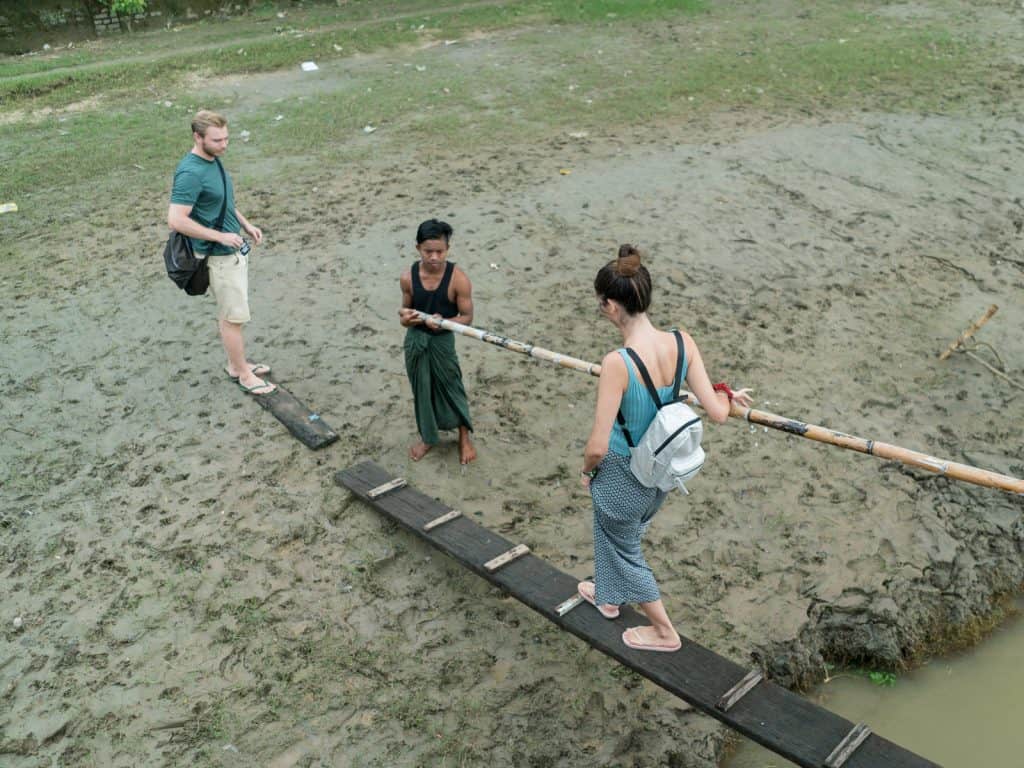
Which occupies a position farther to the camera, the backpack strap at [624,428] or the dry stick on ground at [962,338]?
the dry stick on ground at [962,338]

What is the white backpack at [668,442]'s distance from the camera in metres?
3.08

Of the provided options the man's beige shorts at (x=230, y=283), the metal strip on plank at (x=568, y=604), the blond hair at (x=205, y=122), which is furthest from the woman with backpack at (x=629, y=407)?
the man's beige shorts at (x=230, y=283)

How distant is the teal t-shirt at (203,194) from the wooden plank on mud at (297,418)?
94 centimetres

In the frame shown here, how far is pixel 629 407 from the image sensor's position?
10.3 feet

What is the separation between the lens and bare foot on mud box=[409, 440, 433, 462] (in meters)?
5.15

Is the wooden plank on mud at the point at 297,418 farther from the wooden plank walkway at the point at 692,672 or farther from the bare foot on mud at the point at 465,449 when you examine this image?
the wooden plank walkway at the point at 692,672

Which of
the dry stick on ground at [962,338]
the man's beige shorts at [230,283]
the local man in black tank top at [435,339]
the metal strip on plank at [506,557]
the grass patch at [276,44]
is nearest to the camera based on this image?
the metal strip on plank at [506,557]

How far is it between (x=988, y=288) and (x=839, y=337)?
1.59 meters

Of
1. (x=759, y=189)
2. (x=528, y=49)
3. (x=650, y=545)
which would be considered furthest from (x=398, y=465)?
(x=528, y=49)

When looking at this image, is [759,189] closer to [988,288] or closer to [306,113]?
[988,288]

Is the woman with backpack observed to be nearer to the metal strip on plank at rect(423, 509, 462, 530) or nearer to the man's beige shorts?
the metal strip on plank at rect(423, 509, 462, 530)

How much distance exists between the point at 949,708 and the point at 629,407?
238 cm

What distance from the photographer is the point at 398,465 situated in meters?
5.14

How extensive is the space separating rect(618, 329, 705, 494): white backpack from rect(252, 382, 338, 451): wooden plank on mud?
2.50 metres
